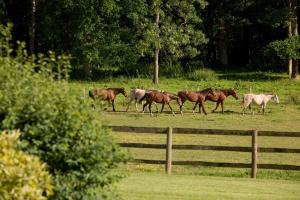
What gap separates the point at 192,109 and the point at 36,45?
2419 cm

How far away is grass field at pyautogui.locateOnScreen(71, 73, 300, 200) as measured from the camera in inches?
540

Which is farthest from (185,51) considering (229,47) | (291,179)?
(291,179)

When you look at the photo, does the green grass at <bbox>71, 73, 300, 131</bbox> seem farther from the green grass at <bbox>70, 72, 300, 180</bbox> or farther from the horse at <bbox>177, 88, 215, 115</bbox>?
the horse at <bbox>177, 88, 215, 115</bbox>

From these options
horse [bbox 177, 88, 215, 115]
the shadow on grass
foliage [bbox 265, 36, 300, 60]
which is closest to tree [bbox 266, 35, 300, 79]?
foliage [bbox 265, 36, 300, 60]

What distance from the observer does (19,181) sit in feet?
22.7

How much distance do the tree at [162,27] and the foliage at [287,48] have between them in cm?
587

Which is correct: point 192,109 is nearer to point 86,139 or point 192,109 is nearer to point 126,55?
point 126,55

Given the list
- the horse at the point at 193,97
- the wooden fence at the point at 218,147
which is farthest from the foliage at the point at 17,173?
the horse at the point at 193,97

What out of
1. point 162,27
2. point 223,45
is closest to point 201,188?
point 162,27

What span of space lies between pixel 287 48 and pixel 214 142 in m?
25.8

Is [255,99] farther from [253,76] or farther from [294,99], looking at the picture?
[253,76]

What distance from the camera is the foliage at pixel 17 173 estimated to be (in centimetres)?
688

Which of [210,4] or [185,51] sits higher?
[210,4]

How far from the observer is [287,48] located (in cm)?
4872
